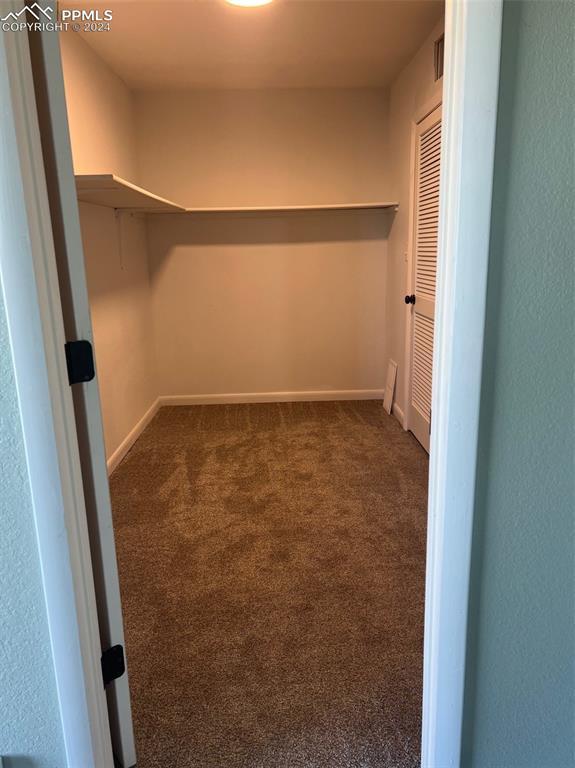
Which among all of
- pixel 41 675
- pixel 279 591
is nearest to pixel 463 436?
pixel 41 675

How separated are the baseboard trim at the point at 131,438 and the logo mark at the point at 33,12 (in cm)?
276

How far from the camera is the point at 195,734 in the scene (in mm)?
1538

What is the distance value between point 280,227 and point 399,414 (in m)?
1.93

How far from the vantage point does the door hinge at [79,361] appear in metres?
1.12

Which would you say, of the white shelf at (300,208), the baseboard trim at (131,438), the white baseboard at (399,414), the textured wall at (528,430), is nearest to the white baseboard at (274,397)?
the baseboard trim at (131,438)

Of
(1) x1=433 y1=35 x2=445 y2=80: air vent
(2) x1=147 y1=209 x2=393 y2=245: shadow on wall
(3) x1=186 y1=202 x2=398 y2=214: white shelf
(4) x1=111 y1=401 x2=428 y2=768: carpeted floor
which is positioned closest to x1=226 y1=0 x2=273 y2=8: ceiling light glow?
(1) x1=433 y1=35 x2=445 y2=80: air vent

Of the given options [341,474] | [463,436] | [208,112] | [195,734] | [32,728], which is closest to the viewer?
[463,436]

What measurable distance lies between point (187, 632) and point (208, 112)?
3987mm

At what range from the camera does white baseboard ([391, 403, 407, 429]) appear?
4.17 m

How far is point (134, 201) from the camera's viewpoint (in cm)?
335

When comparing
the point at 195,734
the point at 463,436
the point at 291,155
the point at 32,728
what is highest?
the point at 291,155

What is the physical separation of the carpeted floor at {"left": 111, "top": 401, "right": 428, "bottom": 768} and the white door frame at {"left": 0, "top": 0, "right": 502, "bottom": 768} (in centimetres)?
33

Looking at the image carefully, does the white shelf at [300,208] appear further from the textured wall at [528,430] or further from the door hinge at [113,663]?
the door hinge at [113,663]

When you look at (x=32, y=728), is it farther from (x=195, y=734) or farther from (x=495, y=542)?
(x=495, y=542)
